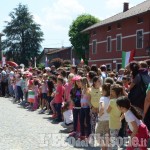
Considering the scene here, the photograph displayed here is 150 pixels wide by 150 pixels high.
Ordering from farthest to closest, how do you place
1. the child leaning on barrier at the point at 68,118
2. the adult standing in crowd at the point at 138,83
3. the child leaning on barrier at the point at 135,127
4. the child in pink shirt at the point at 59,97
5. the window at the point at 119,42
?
1. the window at the point at 119,42
2. the child in pink shirt at the point at 59,97
3. the child leaning on barrier at the point at 68,118
4. the adult standing in crowd at the point at 138,83
5. the child leaning on barrier at the point at 135,127

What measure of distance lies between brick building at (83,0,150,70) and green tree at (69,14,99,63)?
20.7 m

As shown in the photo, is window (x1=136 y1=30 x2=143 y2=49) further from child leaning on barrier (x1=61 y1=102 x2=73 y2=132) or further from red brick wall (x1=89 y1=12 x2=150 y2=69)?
child leaning on barrier (x1=61 y1=102 x2=73 y2=132)

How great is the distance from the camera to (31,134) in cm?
1022

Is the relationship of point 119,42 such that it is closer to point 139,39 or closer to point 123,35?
point 123,35

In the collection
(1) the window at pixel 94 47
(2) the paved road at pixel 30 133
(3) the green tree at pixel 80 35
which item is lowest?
(2) the paved road at pixel 30 133

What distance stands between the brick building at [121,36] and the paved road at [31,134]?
22716 mm

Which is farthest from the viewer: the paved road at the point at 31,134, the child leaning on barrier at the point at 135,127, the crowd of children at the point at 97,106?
the paved road at the point at 31,134

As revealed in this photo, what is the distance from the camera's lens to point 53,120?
43.2ft

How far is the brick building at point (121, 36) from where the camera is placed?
35466mm

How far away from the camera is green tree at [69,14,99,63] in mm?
69438

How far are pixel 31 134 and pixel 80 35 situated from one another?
199ft

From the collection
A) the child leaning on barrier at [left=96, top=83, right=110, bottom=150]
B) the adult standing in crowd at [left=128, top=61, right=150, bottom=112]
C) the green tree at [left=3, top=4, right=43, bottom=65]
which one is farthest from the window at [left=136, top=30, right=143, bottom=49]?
the green tree at [left=3, top=4, right=43, bottom=65]

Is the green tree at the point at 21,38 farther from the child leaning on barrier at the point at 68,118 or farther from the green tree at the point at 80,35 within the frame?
the child leaning on barrier at the point at 68,118

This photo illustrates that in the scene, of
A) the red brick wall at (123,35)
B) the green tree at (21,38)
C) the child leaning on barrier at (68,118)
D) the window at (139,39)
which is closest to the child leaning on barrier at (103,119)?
the child leaning on barrier at (68,118)
